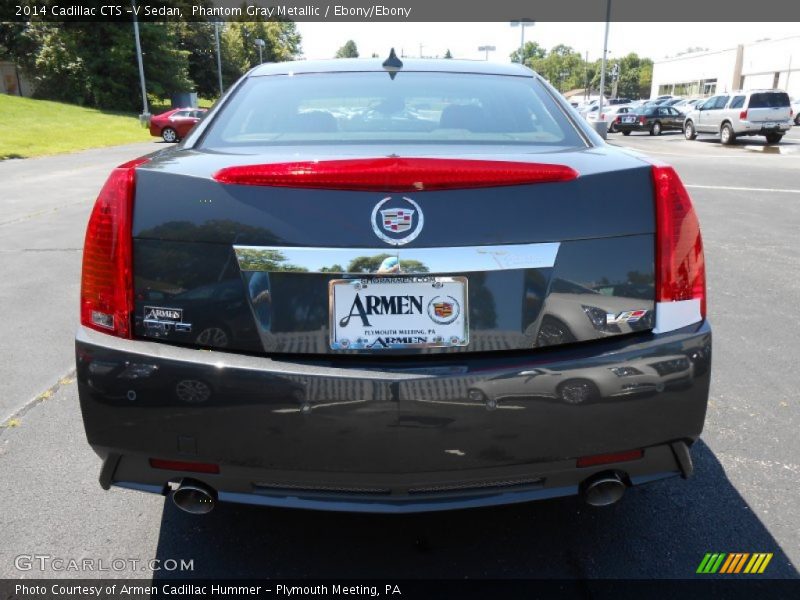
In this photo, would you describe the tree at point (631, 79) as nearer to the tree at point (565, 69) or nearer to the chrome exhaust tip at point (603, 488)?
the tree at point (565, 69)

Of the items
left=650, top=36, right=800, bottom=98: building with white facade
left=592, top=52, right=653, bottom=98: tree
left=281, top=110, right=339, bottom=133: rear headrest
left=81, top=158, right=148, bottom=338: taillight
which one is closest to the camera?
left=81, top=158, right=148, bottom=338: taillight

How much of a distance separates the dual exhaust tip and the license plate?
2.02 ft

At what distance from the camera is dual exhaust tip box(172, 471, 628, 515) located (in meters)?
2.04

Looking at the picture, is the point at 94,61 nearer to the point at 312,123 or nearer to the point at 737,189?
the point at 737,189

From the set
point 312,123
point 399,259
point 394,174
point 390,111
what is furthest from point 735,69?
point 399,259

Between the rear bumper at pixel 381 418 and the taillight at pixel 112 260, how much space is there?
6cm

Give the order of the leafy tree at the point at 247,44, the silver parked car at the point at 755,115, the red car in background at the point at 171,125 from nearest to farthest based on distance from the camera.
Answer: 1. the silver parked car at the point at 755,115
2. the red car in background at the point at 171,125
3. the leafy tree at the point at 247,44

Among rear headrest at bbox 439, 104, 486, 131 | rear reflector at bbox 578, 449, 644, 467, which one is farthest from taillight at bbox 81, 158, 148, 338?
rear reflector at bbox 578, 449, 644, 467

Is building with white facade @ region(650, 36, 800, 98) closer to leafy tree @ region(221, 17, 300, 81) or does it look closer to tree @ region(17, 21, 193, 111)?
leafy tree @ region(221, 17, 300, 81)

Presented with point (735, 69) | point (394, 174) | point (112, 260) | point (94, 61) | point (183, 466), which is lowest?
point (183, 466)

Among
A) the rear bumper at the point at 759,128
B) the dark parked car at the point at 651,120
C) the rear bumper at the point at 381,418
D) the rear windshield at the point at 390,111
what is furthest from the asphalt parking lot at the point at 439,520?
the dark parked car at the point at 651,120

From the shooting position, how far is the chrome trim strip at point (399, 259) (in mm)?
1830

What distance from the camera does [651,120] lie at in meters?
32.0

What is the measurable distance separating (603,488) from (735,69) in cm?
7491
